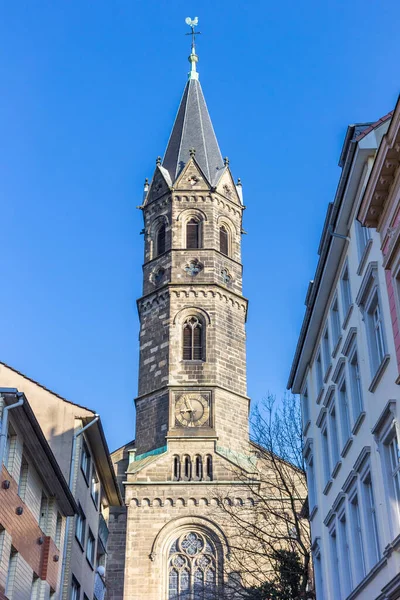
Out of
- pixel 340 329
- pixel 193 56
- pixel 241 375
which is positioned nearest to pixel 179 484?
pixel 241 375

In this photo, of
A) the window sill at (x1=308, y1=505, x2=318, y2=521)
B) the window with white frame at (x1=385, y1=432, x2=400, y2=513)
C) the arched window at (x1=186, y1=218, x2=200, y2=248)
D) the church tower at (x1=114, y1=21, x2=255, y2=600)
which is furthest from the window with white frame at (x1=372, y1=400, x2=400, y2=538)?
the arched window at (x1=186, y1=218, x2=200, y2=248)

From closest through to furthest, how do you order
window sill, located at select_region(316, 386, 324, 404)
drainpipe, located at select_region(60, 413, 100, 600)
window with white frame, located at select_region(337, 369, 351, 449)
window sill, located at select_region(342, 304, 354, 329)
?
window sill, located at select_region(342, 304, 354, 329), window with white frame, located at select_region(337, 369, 351, 449), window sill, located at select_region(316, 386, 324, 404), drainpipe, located at select_region(60, 413, 100, 600)

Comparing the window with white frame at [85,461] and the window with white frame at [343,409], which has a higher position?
the window with white frame at [85,461]

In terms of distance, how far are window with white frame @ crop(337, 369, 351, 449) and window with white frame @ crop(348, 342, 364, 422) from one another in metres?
0.74

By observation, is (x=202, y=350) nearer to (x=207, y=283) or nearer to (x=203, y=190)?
(x=207, y=283)

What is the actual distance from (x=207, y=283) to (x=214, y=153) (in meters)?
10.3

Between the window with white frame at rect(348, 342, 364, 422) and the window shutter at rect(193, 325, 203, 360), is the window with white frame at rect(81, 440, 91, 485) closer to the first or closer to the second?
the window with white frame at rect(348, 342, 364, 422)

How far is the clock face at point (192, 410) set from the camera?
41219 mm

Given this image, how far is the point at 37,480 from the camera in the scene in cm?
2133

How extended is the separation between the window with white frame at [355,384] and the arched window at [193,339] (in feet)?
81.6

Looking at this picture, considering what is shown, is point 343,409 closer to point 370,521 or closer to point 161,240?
point 370,521

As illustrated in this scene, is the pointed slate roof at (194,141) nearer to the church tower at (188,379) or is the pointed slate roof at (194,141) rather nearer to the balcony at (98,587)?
the church tower at (188,379)

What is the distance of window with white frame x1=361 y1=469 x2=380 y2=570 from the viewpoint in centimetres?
1607

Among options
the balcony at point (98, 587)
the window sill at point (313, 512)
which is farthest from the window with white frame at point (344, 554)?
the balcony at point (98, 587)
